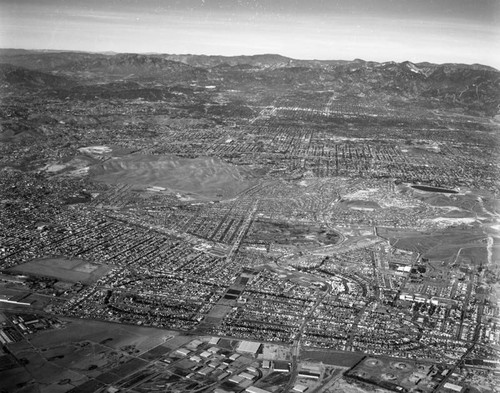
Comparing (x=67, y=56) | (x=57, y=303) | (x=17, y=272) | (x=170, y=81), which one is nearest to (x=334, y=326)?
(x=57, y=303)

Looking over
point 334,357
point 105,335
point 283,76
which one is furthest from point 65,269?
point 283,76

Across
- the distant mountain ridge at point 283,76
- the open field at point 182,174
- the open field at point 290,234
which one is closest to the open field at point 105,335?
the open field at point 290,234

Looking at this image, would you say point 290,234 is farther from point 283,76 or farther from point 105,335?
point 283,76

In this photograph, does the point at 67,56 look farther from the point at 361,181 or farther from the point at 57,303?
the point at 57,303

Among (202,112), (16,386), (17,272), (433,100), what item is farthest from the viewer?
(433,100)

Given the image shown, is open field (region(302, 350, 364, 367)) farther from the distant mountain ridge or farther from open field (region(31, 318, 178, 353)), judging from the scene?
the distant mountain ridge

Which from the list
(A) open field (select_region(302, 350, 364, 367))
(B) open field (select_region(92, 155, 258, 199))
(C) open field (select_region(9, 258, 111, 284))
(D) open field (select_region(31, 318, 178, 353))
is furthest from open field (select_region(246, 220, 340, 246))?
(A) open field (select_region(302, 350, 364, 367))
